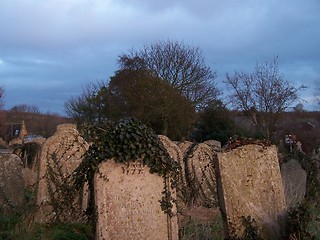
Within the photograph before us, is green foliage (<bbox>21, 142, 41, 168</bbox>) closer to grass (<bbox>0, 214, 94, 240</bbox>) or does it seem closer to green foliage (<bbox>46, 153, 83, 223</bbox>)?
green foliage (<bbox>46, 153, 83, 223</bbox>)

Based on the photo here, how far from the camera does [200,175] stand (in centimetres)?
1298

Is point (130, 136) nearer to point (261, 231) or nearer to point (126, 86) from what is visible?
point (261, 231)

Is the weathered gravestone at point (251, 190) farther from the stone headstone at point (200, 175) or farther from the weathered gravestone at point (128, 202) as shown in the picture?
the stone headstone at point (200, 175)

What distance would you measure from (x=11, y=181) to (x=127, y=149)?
501cm

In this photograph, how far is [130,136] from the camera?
6.58 meters

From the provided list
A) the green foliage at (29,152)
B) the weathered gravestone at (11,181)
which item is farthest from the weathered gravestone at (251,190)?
the green foliage at (29,152)

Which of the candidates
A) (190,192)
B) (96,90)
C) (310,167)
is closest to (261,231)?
(190,192)

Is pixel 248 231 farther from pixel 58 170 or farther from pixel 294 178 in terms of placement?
pixel 294 178

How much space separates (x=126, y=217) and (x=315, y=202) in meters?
6.70

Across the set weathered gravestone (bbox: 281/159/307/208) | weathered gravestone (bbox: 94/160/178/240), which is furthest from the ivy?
weathered gravestone (bbox: 281/159/307/208)

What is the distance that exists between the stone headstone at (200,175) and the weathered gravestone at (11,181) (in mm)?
4018

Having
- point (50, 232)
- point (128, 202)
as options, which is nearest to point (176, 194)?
point (128, 202)

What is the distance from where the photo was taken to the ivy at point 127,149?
6.58 meters

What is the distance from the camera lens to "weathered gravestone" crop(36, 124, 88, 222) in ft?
28.5
